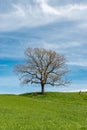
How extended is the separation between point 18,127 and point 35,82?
2671 inches

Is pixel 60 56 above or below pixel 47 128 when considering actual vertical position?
above

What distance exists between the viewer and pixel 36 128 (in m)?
25.8

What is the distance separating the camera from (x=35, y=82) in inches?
3693

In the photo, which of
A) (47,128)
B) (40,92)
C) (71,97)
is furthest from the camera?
(40,92)

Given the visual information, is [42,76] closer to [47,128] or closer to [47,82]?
[47,82]

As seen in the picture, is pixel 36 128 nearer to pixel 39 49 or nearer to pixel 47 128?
pixel 47 128

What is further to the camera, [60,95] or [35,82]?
[35,82]

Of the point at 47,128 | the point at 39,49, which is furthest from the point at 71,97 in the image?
the point at 47,128

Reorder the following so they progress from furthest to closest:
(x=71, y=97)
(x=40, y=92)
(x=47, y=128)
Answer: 1. (x=40, y=92)
2. (x=71, y=97)
3. (x=47, y=128)

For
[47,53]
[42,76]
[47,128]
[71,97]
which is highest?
[47,53]

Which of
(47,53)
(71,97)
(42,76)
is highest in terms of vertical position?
(47,53)

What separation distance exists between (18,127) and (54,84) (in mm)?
68432

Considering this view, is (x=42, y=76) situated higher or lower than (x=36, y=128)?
higher

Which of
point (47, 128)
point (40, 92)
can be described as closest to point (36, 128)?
point (47, 128)
